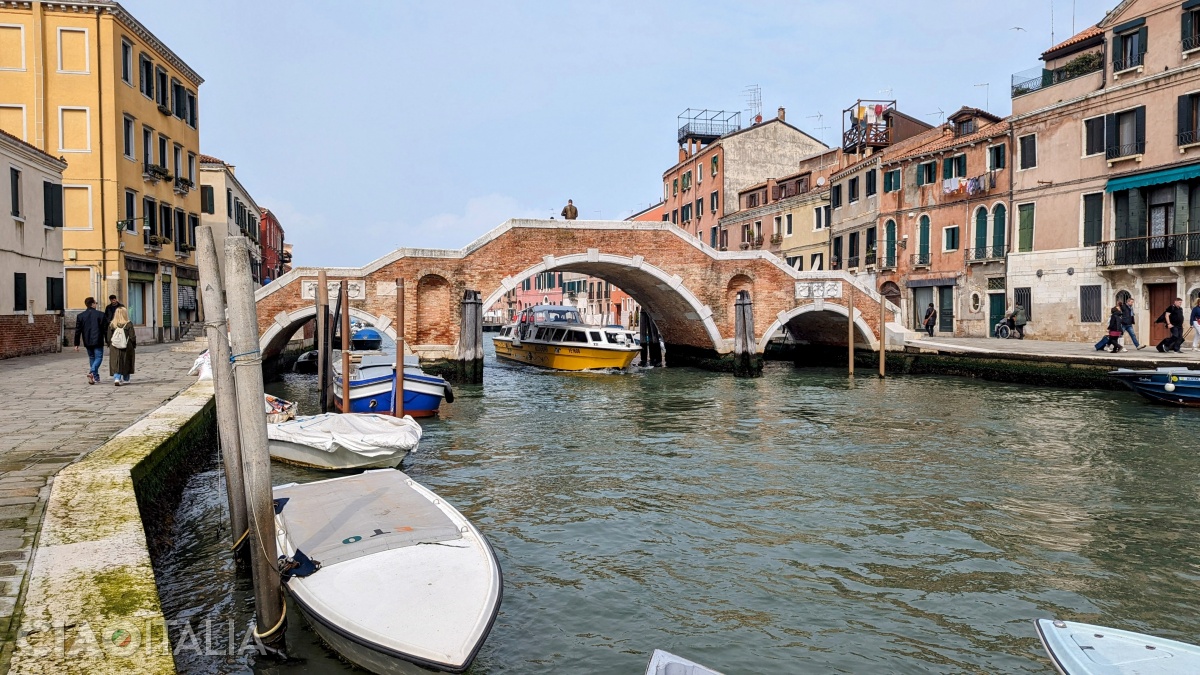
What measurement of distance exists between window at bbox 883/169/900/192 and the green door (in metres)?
5.55

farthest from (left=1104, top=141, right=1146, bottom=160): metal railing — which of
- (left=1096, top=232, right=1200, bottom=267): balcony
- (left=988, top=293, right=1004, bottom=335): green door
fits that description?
(left=988, top=293, right=1004, bottom=335): green door

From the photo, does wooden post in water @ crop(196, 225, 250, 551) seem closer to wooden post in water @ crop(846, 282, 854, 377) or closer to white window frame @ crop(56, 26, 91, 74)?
wooden post in water @ crop(846, 282, 854, 377)

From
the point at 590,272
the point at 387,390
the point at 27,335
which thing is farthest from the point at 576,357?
the point at 27,335

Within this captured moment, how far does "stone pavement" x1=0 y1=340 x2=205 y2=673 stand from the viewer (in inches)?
162

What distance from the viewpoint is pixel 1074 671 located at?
3.62 metres

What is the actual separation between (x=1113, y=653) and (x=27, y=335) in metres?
19.5

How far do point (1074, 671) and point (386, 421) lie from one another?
8090 mm

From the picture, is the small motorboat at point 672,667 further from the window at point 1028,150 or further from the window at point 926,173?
the window at point 926,173

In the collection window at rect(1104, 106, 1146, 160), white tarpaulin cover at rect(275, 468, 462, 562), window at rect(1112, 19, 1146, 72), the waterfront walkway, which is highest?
window at rect(1112, 19, 1146, 72)

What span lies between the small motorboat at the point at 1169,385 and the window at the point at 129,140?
24617mm

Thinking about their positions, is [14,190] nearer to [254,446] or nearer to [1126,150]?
[254,446]

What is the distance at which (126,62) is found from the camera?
22.5 metres

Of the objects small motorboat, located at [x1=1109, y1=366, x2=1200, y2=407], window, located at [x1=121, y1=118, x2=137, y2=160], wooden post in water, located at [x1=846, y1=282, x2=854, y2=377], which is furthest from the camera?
window, located at [x1=121, y1=118, x2=137, y2=160]

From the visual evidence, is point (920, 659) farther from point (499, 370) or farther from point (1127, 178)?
point (499, 370)
